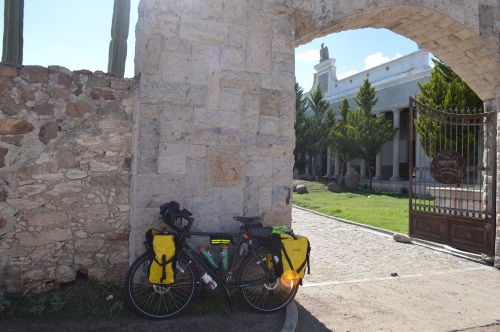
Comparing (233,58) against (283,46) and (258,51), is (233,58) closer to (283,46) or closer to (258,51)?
(258,51)

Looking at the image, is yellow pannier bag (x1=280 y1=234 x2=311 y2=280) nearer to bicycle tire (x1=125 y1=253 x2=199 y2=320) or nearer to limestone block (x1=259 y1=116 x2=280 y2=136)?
bicycle tire (x1=125 y1=253 x2=199 y2=320)

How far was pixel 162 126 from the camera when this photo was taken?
4090 mm

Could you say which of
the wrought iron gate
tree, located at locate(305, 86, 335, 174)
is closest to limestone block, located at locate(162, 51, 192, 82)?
the wrought iron gate

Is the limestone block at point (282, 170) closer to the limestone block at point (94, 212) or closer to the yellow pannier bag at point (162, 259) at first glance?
the yellow pannier bag at point (162, 259)

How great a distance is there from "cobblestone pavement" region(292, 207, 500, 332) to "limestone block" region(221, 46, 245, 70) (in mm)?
2794

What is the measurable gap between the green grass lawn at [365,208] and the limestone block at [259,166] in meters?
6.23

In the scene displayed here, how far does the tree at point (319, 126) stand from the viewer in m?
26.9

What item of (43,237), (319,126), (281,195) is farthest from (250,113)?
(319,126)

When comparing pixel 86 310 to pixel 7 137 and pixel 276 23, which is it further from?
pixel 276 23

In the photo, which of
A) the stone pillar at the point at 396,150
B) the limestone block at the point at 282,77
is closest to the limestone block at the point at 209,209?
the limestone block at the point at 282,77

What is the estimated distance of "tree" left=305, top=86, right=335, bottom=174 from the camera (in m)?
26.9

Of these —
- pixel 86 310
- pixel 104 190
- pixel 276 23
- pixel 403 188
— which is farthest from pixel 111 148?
pixel 403 188

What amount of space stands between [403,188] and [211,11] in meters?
17.8

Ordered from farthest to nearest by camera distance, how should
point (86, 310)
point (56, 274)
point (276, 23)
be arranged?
point (276, 23) < point (56, 274) < point (86, 310)
